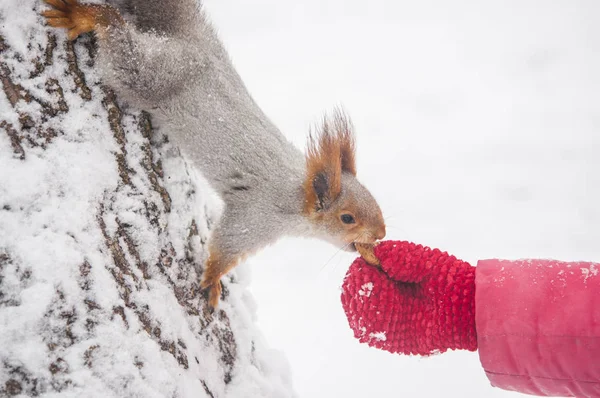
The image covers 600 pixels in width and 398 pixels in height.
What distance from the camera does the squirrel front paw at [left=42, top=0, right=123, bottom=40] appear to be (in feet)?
4.32

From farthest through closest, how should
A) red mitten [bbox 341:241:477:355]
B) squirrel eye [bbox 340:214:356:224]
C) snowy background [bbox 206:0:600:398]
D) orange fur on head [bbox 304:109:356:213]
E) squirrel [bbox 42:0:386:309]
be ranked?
1. snowy background [bbox 206:0:600:398]
2. squirrel eye [bbox 340:214:356:224]
3. orange fur on head [bbox 304:109:356:213]
4. squirrel [bbox 42:0:386:309]
5. red mitten [bbox 341:241:477:355]

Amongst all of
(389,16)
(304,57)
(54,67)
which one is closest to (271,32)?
(304,57)

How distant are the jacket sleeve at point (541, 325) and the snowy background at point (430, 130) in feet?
3.00

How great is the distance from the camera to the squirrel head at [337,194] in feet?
5.49

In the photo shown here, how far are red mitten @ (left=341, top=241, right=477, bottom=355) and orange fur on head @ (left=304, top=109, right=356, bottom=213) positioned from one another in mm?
357

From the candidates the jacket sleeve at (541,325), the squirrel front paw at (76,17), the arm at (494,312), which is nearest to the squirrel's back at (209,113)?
the squirrel front paw at (76,17)

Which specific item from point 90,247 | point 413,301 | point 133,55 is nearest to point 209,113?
point 133,55

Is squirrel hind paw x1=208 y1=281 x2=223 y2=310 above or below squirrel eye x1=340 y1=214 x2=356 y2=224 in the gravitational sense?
below

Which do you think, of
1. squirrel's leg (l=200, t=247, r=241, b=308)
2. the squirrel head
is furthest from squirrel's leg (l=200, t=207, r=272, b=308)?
the squirrel head

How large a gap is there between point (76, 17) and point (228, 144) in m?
0.54

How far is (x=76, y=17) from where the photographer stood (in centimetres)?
135

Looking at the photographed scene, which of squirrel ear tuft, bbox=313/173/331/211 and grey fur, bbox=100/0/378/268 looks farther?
squirrel ear tuft, bbox=313/173/331/211

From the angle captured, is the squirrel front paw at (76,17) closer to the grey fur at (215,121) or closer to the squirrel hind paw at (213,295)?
the grey fur at (215,121)

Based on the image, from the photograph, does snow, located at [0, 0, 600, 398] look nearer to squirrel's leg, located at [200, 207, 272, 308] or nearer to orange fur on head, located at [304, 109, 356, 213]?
squirrel's leg, located at [200, 207, 272, 308]
